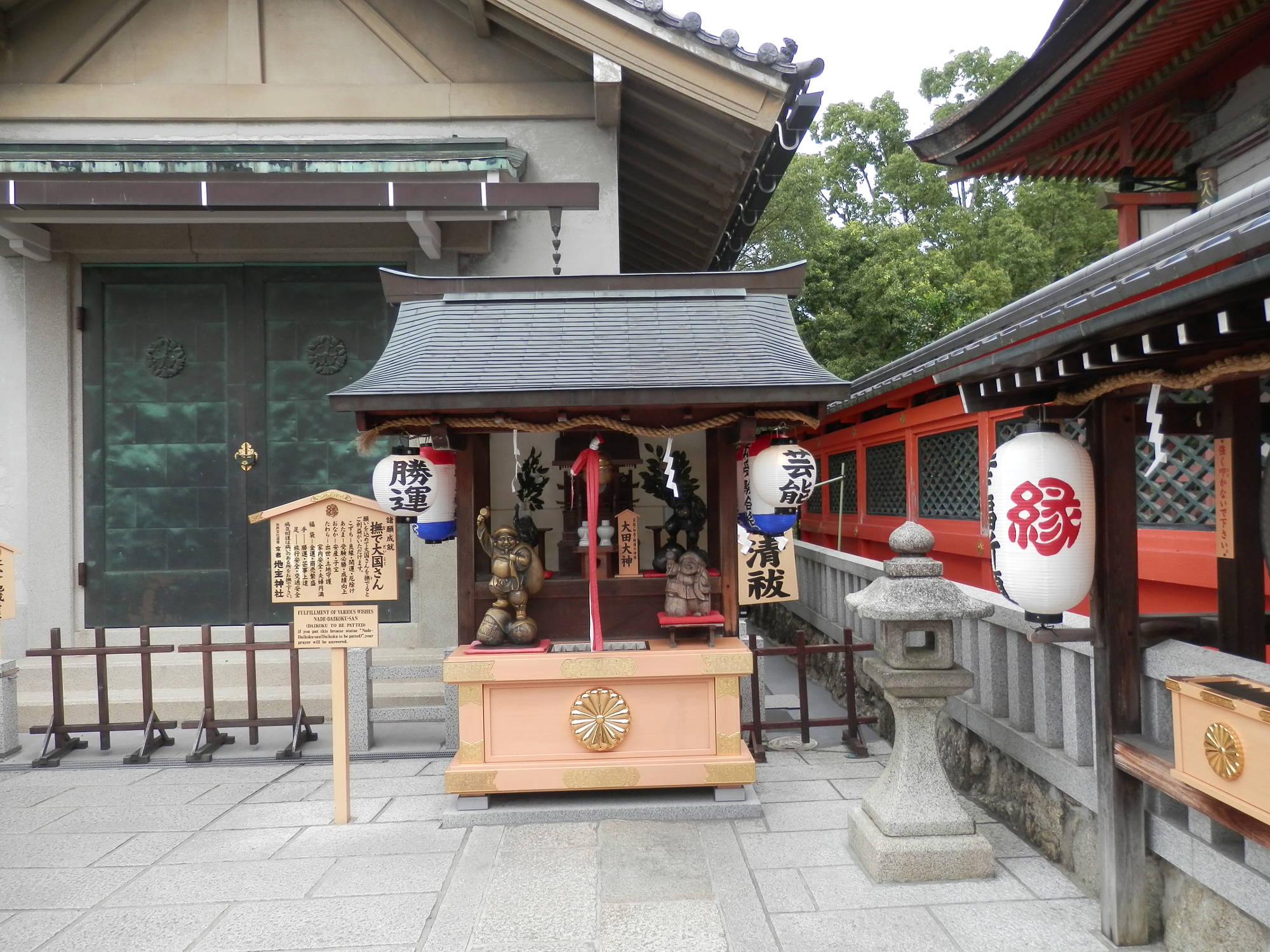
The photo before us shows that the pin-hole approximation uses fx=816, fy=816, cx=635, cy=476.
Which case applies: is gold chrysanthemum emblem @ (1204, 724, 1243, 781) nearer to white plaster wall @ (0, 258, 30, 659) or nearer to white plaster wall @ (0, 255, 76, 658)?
white plaster wall @ (0, 255, 76, 658)

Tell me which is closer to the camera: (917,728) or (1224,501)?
(1224,501)

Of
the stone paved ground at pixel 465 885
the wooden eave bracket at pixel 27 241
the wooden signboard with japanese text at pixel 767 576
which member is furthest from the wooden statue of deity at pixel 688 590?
the wooden eave bracket at pixel 27 241

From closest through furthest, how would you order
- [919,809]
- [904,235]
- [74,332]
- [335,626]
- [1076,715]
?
[1076,715] → [919,809] → [335,626] → [74,332] → [904,235]

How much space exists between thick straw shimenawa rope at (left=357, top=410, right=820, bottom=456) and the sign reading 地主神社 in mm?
580

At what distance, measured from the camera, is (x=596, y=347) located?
5.82 metres

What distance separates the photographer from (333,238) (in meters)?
8.34

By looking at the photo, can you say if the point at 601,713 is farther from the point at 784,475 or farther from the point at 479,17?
the point at 479,17

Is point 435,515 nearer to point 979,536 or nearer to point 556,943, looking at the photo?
point 556,943

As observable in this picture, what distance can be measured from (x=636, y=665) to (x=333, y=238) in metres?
5.59

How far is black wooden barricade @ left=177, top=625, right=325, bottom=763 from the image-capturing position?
6898 mm

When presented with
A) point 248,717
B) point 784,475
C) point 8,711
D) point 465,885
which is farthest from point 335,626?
point 8,711

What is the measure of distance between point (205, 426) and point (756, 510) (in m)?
5.99

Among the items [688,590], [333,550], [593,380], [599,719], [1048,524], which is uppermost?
[593,380]

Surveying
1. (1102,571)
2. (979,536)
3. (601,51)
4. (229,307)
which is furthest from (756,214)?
(1102,571)
